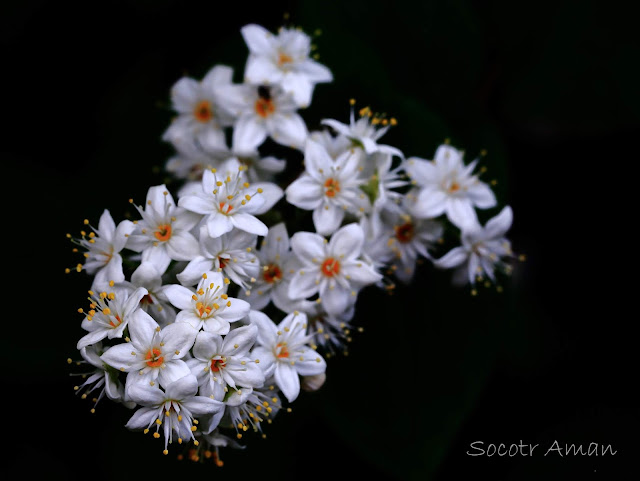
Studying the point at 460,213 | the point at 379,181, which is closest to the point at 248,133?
the point at 379,181

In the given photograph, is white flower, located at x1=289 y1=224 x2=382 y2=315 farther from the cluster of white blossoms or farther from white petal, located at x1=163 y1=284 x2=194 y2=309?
white petal, located at x1=163 y1=284 x2=194 y2=309

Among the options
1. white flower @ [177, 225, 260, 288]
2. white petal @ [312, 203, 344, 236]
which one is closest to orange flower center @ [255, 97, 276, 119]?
white petal @ [312, 203, 344, 236]

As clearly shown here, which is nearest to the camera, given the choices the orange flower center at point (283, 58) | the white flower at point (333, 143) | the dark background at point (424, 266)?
the white flower at point (333, 143)

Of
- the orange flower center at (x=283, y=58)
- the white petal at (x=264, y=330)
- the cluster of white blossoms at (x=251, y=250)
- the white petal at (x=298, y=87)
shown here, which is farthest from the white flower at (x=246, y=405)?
the orange flower center at (x=283, y=58)

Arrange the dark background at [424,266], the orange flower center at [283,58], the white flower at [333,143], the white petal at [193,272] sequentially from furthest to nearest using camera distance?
the dark background at [424,266] < the orange flower center at [283,58] < the white flower at [333,143] < the white petal at [193,272]

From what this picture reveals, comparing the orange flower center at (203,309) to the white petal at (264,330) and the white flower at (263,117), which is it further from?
the white flower at (263,117)

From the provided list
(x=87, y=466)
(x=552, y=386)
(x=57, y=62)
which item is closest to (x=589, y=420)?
(x=552, y=386)

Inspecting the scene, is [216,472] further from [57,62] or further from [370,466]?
[57,62]
